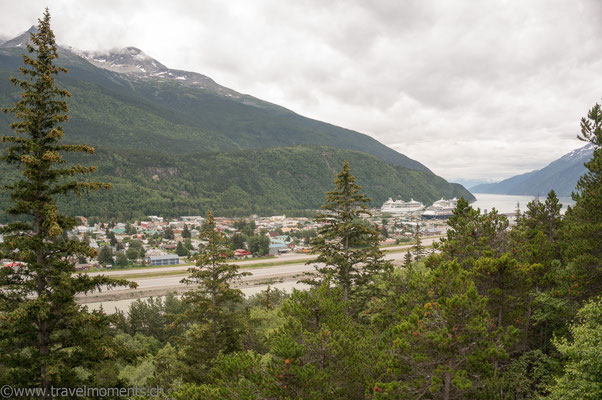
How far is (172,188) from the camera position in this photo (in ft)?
552

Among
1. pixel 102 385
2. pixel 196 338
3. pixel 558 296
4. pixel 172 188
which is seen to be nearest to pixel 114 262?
pixel 196 338

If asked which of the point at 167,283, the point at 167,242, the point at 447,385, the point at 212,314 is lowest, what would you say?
the point at 167,283

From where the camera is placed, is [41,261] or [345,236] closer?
[41,261]

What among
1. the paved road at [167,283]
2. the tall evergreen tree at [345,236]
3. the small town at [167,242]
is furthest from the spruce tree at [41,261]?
the paved road at [167,283]

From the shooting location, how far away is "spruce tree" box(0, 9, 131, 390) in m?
7.39

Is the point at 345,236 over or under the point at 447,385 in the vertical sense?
over

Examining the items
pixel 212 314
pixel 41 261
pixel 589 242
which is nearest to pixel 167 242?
pixel 212 314

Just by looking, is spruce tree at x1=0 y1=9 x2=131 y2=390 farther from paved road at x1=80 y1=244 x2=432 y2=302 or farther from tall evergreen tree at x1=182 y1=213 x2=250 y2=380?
paved road at x1=80 y1=244 x2=432 y2=302

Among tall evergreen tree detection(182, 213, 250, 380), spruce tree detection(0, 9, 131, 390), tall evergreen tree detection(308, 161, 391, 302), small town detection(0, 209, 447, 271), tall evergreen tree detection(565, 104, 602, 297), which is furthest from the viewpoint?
small town detection(0, 209, 447, 271)

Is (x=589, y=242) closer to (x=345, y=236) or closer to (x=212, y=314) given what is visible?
(x=345, y=236)

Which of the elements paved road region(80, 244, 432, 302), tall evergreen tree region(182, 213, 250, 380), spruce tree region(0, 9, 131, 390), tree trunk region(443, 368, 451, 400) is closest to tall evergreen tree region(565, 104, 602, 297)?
tree trunk region(443, 368, 451, 400)

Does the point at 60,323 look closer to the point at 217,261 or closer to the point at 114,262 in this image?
the point at 217,261

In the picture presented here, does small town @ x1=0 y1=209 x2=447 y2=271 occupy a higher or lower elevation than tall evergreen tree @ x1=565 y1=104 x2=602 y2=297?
lower

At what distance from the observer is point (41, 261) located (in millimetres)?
7770
